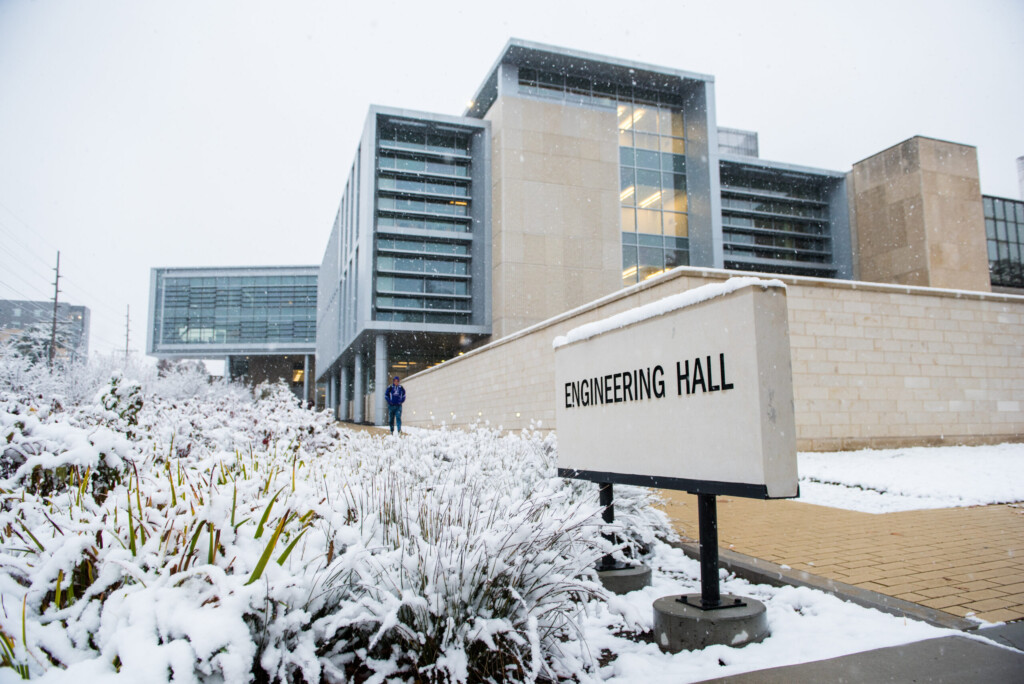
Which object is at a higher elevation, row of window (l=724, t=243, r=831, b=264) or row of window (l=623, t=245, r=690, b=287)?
row of window (l=724, t=243, r=831, b=264)

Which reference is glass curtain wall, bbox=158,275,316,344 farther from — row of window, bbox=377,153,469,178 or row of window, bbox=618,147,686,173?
row of window, bbox=618,147,686,173

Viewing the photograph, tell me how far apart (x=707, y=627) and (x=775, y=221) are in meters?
48.8

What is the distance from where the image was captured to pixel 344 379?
50469 mm

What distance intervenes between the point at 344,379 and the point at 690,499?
46328 millimetres

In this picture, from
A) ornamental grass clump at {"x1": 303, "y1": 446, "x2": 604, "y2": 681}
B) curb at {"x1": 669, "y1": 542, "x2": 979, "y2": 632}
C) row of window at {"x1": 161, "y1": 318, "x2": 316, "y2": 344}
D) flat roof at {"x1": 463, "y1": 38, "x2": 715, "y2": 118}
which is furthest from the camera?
row of window at {"x1": 161, "y1": 318, "x2": 316, "y2": 344}

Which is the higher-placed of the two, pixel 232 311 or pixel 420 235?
pixel 232 311

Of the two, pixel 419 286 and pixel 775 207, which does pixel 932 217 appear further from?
pixel 419 286

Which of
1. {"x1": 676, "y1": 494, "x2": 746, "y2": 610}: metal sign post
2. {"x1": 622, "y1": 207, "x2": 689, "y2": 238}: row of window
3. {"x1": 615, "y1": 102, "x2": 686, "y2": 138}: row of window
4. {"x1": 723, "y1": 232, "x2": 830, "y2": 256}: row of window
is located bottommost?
{"x1": 676, "y1": 494, "x2": 746, "y2": 610}: metal sign post

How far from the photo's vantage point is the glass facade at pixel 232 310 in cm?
7462

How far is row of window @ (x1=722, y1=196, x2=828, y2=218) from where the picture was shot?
45594mm

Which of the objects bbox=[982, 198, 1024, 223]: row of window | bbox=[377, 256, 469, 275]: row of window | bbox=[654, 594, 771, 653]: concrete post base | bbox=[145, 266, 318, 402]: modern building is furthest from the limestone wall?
bbox=[145, 266, 318, 402]: modern building

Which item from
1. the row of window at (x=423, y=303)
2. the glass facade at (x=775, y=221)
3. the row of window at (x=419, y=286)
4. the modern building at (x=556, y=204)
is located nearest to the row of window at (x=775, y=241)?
the glass facade at (x=775, y=221)

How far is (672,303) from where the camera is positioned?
3115 mm

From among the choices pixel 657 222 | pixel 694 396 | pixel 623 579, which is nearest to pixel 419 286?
pixel 657 222
